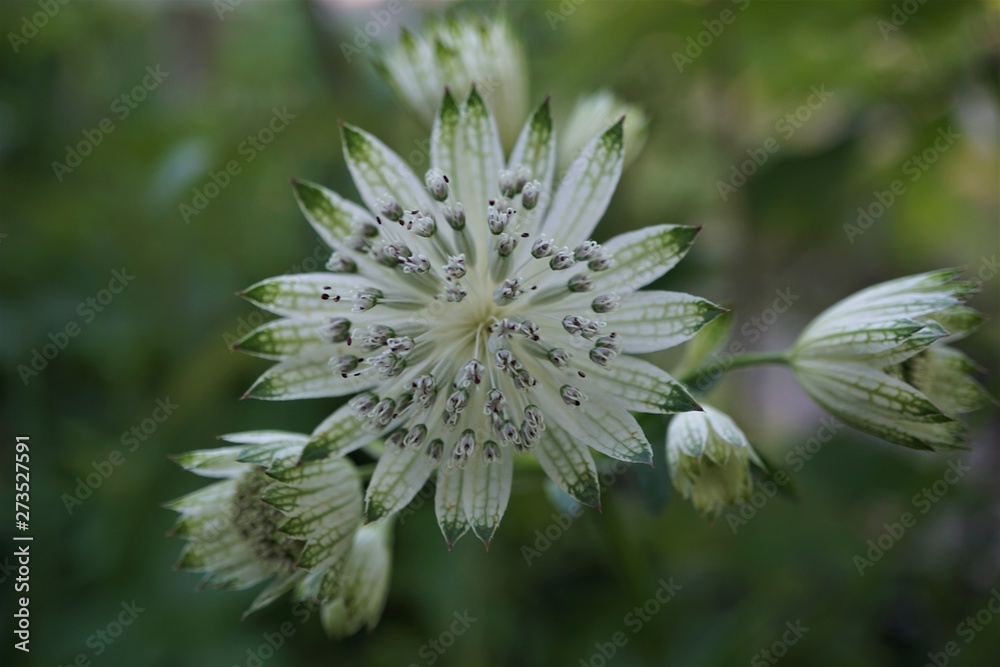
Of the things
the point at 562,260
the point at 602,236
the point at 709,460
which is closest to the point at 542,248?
the point at 562,260

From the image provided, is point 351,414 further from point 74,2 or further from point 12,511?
point 74,2

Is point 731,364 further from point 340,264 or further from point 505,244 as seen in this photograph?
point 340,264

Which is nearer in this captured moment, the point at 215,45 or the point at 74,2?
the point at 74,2

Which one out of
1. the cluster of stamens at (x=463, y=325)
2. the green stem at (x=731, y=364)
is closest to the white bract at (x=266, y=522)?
the cluster of stamens at (x=463, y=325)

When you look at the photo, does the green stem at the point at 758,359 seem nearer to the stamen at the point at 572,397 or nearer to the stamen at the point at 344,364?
the stamen at the point at 572,397

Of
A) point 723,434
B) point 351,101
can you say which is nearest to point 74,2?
point 351,101

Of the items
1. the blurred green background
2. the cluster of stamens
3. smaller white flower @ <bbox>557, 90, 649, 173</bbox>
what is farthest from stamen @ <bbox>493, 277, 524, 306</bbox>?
smaller white flower @ <bbox>557, 90, 649, 173</bbox>
